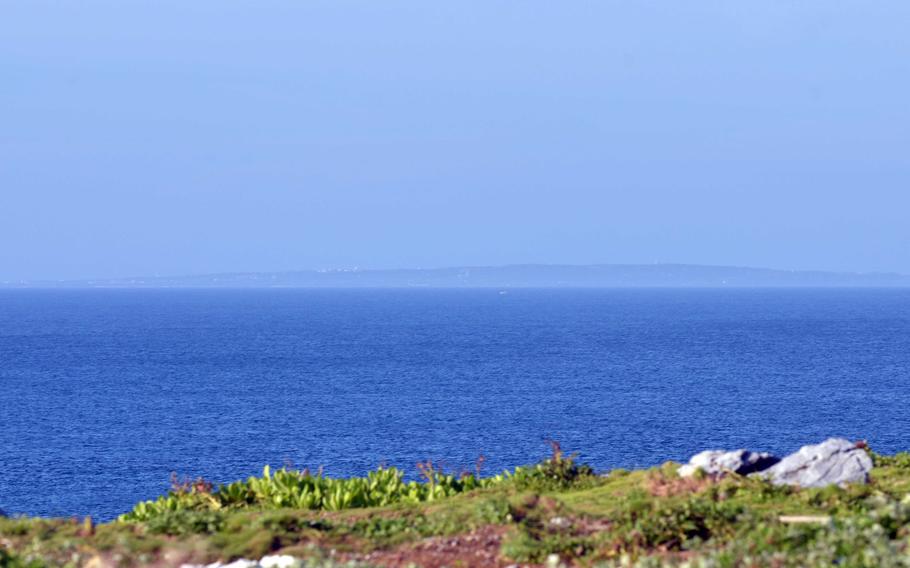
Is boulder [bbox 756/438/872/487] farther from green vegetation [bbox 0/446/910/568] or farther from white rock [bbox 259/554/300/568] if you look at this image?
white rock [bbox 259/554/300/568]

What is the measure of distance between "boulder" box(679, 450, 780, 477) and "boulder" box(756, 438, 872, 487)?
0.15 metres

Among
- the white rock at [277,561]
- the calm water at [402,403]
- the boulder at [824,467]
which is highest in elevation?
the boulder at [824,467]

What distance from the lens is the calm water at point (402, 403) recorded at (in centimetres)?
6128

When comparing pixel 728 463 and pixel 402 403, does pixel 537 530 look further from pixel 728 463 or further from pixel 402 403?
pixel 402 403

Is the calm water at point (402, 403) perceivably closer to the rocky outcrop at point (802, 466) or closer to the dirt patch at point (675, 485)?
the dirt patch at point (675, 485)

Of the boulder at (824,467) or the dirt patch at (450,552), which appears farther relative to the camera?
the boulder at (824,467)

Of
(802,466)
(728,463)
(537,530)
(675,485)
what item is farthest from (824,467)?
(537,530)

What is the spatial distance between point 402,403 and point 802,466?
6899 centimetres

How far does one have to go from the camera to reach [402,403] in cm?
8450

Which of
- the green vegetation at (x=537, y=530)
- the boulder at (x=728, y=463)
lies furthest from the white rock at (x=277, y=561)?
the boulder at (x=728, y=463)

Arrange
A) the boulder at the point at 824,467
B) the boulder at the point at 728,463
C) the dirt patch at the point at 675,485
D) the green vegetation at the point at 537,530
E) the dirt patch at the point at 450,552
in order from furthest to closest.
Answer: the boulder at the point at 728,463 < the boulder at the point at 824,467 < the dirt patch at the point at 675,485 < the dirt patch at the point at 450,552 < the green vegetation at the point at 537,530

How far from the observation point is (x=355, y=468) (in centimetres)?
5853

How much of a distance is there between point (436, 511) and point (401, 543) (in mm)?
1745

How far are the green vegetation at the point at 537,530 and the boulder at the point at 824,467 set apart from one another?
1.56 ft
